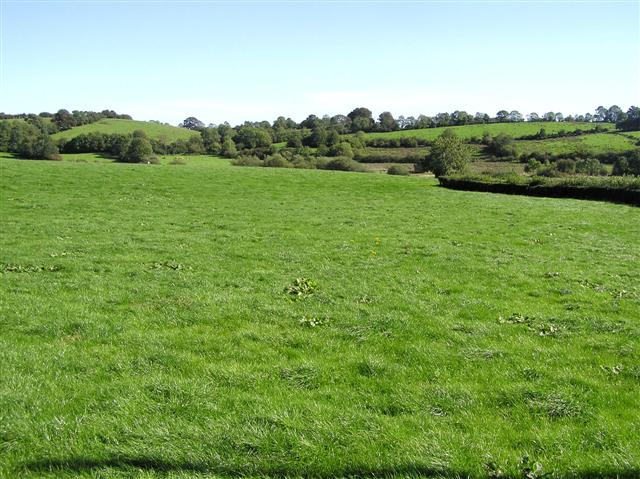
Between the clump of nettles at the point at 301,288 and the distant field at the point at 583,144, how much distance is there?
96.6 meters

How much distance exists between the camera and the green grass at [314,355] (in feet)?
19.1

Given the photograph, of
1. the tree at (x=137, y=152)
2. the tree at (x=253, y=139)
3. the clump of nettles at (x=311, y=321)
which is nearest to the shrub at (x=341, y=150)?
the tree at (x=253, y=139)

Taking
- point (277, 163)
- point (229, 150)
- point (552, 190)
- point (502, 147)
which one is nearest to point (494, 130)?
point (502, 147)

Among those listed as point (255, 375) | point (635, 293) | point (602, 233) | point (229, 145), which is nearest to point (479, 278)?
point (635, 293)

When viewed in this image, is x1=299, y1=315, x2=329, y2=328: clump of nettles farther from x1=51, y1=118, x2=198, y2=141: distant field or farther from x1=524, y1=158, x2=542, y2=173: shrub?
x1=51, y1=118, x2=198, y2=141: distant field

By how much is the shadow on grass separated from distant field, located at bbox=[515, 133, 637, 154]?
334ft

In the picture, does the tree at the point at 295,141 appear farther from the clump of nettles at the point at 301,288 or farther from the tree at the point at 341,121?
the clump of nettles at the point at 301,288

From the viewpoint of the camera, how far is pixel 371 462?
566 cm

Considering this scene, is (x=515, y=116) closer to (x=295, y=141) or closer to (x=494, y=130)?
(x=494, y=130)

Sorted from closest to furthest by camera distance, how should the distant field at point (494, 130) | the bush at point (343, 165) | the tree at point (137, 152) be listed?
1. the bush at point (343, 165)
2. the tree at point (137, 152)
3. the distant field at point (494, 130)

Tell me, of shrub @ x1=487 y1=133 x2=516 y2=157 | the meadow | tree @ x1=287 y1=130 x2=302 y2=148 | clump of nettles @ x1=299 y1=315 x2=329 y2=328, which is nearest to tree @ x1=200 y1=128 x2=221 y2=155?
tree @ x1=287 y1=130 x2=302 y2=148

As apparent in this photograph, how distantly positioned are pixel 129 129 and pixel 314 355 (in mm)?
134262

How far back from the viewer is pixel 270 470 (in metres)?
5.51

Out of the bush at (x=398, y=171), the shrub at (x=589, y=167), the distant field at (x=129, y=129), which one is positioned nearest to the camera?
the shrub at (x=589, y=167)
